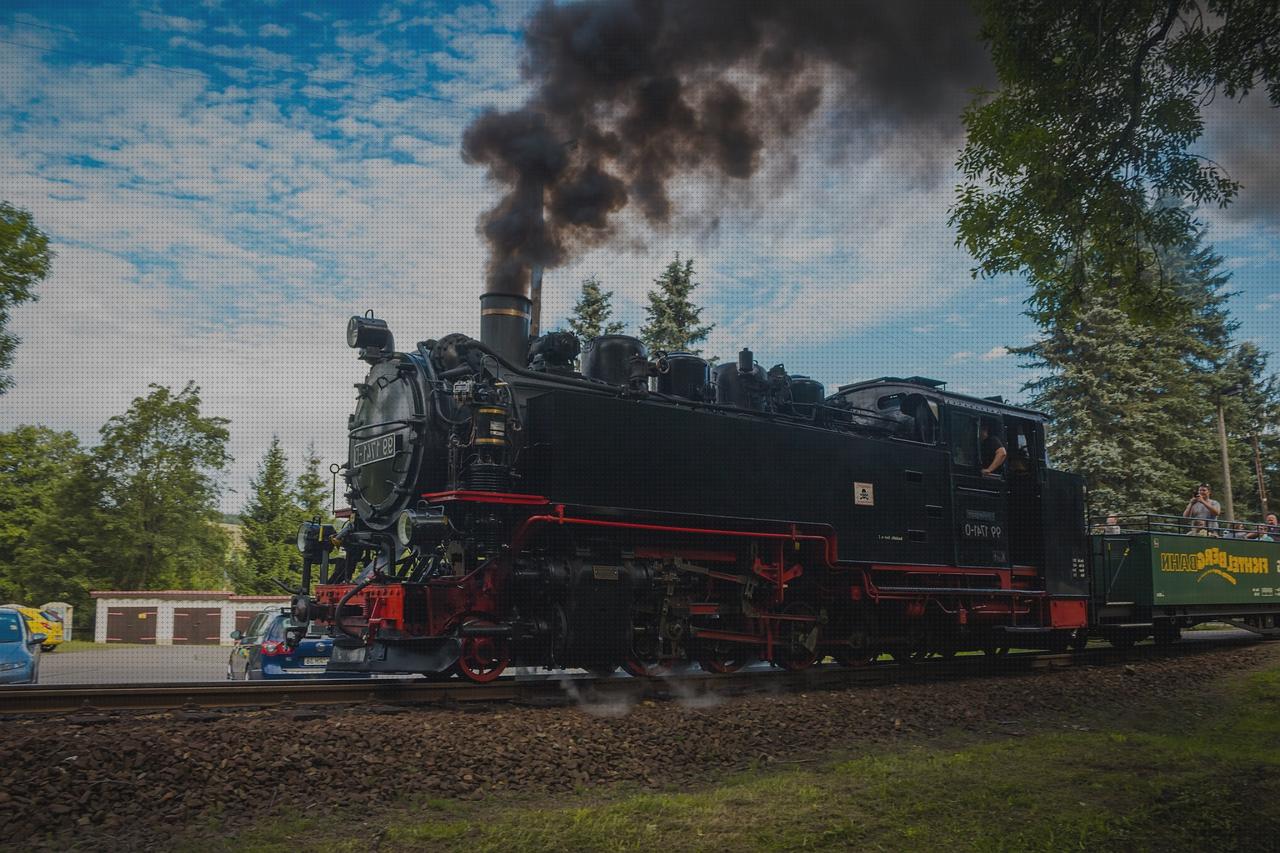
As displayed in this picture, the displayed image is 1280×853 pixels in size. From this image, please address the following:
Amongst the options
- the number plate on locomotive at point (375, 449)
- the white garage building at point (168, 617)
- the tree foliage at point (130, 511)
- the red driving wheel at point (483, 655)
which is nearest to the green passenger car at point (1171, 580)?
the red driving wheel at point (483, 655)

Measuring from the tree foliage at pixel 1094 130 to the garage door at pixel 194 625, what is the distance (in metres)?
29.2

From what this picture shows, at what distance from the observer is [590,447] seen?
8.19 m

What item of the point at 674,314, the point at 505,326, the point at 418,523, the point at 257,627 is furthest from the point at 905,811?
the point at 674,314

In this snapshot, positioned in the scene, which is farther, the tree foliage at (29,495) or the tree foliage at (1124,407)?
the tree foliage at (29,495)

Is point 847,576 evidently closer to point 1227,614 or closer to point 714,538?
point 714,538

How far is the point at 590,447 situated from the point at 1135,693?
6202 millimetres

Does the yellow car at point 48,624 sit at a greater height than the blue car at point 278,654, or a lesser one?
lesser

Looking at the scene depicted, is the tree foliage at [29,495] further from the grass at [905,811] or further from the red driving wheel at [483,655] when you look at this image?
the grass at [905,811]

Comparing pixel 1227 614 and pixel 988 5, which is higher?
pixel 988 5

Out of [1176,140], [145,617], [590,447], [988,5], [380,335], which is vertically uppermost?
[988,5]

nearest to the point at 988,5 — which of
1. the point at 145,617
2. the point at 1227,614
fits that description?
the point at 1227,614

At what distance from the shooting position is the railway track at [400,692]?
253 inches

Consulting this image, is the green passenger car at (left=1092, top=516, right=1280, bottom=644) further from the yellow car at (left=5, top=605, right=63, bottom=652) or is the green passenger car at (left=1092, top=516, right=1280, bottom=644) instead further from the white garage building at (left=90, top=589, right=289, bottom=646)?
the white garage building at (left=90, top=589, right=289, bottom=646)

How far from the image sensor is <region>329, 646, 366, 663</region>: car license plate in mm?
7746
